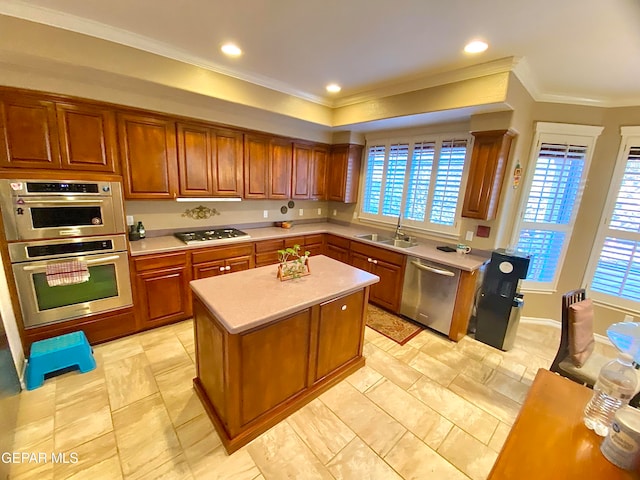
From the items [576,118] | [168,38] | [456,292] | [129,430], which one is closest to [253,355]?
[129,430]

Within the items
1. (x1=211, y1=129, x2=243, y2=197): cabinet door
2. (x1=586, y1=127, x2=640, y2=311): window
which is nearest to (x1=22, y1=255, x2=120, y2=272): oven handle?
(x1=211, y1=129, x2=243, y2=197): cabinet door

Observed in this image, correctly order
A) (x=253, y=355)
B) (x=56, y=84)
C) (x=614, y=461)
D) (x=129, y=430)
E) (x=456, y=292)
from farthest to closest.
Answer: (x=456, y=292), (x=56, y=84), (x=129, y=430), (x=253, y=355), (x=614, y=461)

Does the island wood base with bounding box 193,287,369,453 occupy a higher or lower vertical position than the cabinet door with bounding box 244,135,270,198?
lower

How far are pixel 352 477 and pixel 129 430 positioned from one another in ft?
4.93

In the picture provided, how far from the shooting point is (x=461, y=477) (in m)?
1.61

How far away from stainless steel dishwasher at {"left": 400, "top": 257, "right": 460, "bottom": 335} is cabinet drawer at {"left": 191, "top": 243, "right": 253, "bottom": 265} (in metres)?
2.06

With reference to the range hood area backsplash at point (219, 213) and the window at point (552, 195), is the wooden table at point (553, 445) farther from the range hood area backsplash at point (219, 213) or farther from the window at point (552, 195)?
the range hood area backsplash at point (219, 213)

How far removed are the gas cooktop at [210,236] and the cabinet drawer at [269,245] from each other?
211mm

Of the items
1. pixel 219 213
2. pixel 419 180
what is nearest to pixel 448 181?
pixel 419 180

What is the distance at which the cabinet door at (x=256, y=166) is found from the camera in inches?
143

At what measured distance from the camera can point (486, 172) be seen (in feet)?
9.30

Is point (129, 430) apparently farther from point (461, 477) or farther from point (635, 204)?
point (635, 204)

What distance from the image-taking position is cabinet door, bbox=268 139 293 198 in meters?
3.88

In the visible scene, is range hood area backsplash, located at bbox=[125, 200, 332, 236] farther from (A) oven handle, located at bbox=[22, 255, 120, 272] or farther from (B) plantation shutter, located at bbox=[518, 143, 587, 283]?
(B) plantation shutter, located at bbox=[518, 143, 587, 283]
